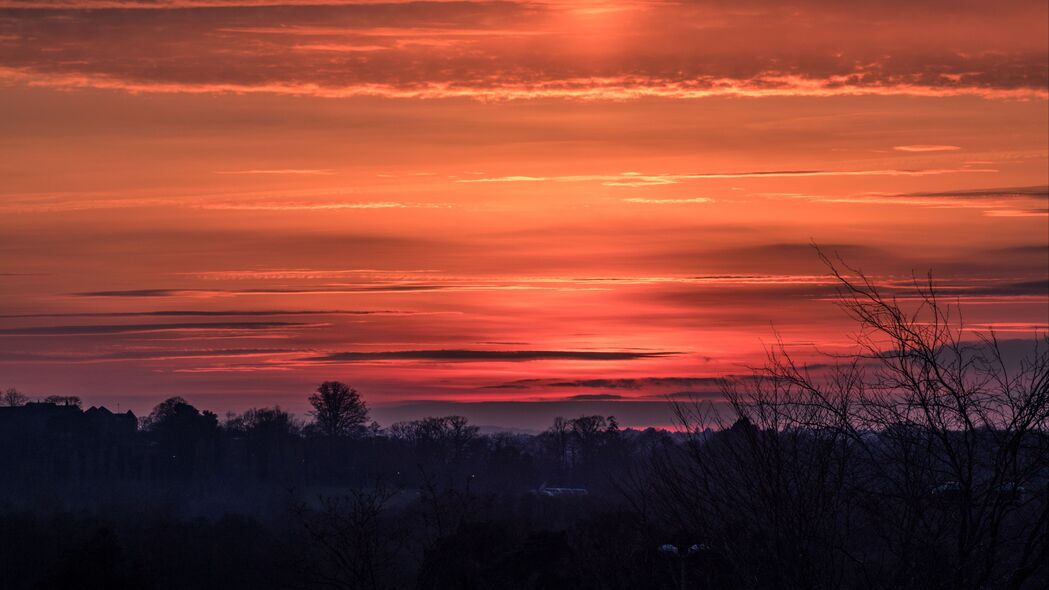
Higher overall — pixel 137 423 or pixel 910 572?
pixel 137 423

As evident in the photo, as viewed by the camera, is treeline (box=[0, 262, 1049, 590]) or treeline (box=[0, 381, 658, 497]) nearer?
treeline (box=[0, 262, 1049, 590])

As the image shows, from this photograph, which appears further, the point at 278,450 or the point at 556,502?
the point at 278,450

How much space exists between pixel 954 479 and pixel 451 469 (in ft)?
424

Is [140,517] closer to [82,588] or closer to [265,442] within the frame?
[82,588]

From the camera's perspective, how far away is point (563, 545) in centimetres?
5178

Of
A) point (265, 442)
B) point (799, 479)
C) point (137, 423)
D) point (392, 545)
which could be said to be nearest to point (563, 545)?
point (392, 545)

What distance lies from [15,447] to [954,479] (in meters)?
155

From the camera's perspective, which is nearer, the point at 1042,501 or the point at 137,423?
the point at 1042,501

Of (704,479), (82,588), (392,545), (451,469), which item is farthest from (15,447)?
(704,479)

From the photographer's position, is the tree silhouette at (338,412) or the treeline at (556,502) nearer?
the treeline at (556,502)

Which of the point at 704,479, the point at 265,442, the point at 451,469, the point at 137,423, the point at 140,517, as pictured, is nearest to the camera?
the point at 704,479

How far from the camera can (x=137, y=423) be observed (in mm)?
170625

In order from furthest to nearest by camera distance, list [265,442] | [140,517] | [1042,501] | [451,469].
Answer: [265,442], [451,469], [140,517], [1042,501]

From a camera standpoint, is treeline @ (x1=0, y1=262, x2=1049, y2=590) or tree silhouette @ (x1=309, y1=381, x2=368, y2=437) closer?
treeline @ (x1=0, y1=262, x2=1049, y2=590)
